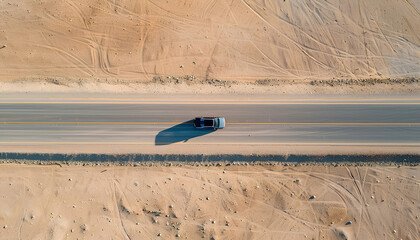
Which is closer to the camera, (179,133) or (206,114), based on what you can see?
(179,133)

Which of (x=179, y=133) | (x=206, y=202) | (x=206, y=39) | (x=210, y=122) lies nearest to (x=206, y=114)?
(x=210, y=122)

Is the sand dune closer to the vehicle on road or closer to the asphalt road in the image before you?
the asphalt road

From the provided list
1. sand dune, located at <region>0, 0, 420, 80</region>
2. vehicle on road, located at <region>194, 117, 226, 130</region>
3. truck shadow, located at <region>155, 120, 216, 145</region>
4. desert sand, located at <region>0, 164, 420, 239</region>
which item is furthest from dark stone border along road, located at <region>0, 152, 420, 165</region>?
sand dune, located at <region>0, 0, 420, 80</region>

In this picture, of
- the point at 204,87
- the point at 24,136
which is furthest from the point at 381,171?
the point at 24,136

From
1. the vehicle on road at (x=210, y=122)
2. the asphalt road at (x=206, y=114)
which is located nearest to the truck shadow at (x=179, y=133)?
the asphalt road at (x=206, y=114)

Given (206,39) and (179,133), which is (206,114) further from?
(206,39)

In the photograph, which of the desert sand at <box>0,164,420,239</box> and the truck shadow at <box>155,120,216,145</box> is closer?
the desert sand at <box>0,164,420,239</box>
